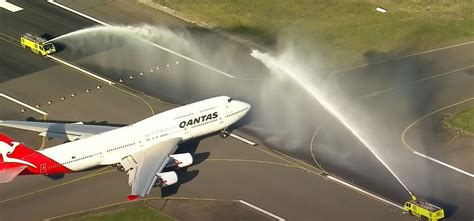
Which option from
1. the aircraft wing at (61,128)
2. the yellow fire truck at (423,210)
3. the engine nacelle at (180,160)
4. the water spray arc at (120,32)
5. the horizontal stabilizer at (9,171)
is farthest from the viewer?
the water spray arc at (120,32)

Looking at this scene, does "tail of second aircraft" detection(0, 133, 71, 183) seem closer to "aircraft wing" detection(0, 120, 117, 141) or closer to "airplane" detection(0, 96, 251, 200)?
"airplane" detection(0, 96, 251, 200)

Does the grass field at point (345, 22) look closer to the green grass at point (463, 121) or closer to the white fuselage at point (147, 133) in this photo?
the green grass at point (463, 121)

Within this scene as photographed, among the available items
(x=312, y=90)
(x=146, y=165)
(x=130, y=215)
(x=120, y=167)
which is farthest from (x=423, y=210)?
(x=120, y=167)

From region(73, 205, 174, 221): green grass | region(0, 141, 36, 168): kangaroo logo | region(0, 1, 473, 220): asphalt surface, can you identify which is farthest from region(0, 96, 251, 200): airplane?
region(73, 205, 174, 221): green grass

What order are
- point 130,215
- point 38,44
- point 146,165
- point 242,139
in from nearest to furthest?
point 130,215 → point 146,165 → point 242,139 → point 38,44

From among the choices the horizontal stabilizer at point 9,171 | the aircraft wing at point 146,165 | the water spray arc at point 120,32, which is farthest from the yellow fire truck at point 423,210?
the water spray arc at point 120,32

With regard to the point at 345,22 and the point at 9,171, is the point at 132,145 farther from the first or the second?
the point at 345,22

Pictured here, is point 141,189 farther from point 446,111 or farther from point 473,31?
point 473,31
